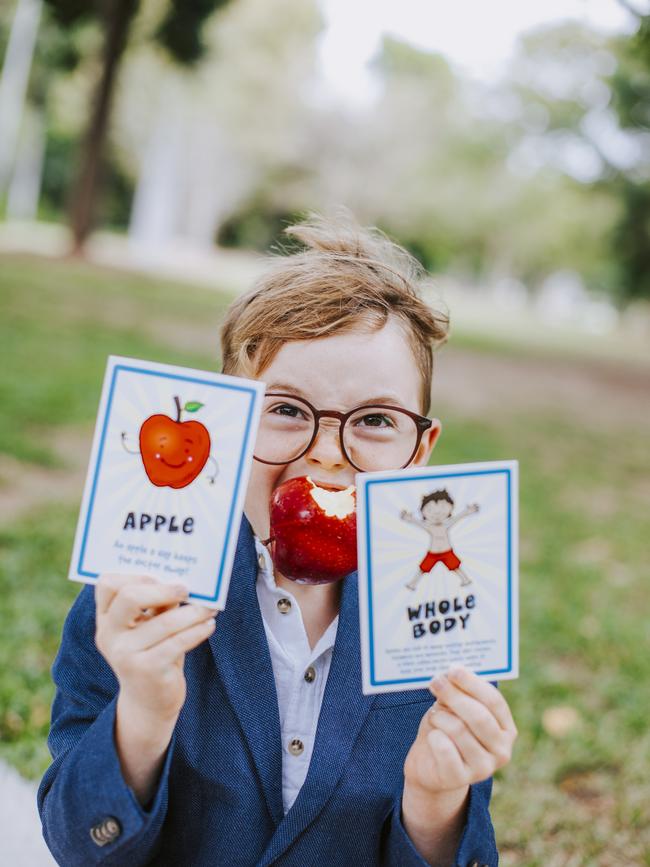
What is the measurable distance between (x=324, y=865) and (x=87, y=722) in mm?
510

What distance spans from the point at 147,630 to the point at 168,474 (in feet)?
0.77

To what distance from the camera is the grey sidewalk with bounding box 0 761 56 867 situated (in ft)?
6.90

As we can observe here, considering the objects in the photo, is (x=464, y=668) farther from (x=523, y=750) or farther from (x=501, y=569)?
(x=523, y=750)

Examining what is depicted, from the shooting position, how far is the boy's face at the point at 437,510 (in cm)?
129

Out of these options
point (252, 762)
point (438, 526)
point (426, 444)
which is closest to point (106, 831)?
point (252, 762)

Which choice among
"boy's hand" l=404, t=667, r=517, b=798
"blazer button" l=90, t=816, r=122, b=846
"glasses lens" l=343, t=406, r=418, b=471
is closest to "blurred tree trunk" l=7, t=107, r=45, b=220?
"glasses lens" l=343, t=406, r=418, b=471

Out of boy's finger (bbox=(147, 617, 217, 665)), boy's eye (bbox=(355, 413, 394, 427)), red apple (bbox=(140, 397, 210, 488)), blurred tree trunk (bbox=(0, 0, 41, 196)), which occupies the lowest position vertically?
boy's finger (bbox=(147, 617, 217, 665))

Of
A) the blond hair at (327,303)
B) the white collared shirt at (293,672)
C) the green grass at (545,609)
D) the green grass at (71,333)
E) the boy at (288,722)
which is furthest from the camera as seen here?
the green grass at (71,333)

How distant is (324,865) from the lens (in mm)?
1511

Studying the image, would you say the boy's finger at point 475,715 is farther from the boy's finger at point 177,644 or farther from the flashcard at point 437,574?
the boy's finger at point 177,644

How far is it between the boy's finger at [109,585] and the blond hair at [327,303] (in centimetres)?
59

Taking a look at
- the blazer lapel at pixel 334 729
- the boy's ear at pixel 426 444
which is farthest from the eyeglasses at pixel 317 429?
the blazer lapel at pixel 334 729

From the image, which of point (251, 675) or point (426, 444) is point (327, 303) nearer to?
point (426, 444)

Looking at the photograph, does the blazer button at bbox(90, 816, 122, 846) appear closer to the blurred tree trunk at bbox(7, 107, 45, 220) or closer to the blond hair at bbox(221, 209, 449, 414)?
the blond hair at bbox(221, 209, 449, 414)
